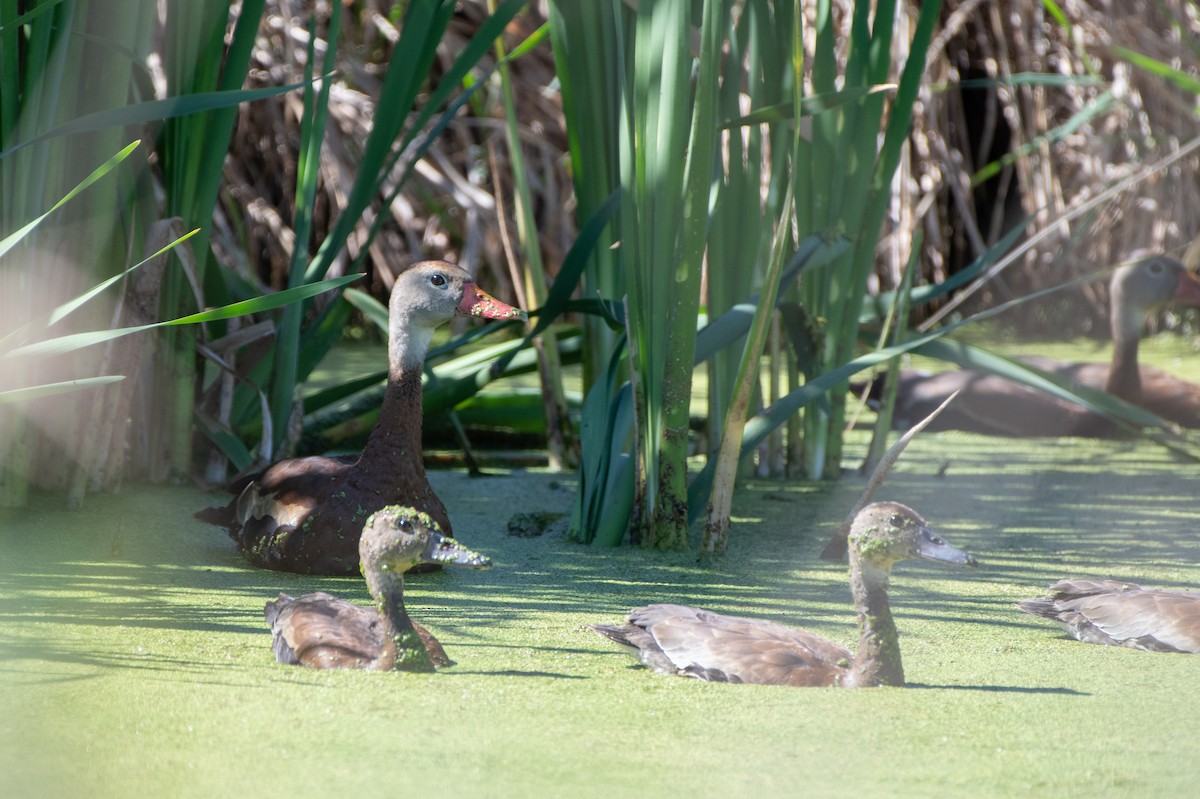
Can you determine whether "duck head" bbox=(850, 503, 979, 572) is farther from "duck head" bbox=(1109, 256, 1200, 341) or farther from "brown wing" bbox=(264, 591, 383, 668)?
"duck head" bbox=(1109, 256, 1200, 341)

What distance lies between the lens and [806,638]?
96.0 inches

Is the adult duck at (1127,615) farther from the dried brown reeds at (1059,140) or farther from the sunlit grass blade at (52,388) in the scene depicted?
the dried brown reeds at (1059,140)

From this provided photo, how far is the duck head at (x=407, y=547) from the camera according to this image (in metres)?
2.36

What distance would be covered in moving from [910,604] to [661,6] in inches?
56.0

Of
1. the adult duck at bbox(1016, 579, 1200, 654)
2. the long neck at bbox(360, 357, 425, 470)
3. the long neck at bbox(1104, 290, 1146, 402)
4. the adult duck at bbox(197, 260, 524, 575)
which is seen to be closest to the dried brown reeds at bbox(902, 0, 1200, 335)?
the long neck at bbox(1104, 290, 1146, 402)

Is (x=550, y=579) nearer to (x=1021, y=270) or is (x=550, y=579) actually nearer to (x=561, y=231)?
(x=561, y=231)

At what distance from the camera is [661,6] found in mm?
3025

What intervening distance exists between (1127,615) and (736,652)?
2.72 ft

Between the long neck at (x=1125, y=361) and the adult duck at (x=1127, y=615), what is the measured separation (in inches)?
121

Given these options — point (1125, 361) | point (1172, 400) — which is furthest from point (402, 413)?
point (1172, 400)

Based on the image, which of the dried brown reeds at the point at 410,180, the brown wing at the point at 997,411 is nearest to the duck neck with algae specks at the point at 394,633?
the brown wing at the point at 997,411

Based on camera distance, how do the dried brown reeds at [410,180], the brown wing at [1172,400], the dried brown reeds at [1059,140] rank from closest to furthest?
1. the brown wing at [1172,400]
2. the dried brown reeds at [410,180]
3. the dried brown reeds at [1059,140]

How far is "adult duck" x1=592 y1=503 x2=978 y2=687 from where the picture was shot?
7.64 feet

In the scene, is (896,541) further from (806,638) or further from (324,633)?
(324,633)
